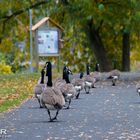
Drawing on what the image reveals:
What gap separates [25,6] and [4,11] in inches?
49.2

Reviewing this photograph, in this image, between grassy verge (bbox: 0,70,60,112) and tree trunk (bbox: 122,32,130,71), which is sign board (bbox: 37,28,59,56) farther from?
grassy verge (bbox: 0,70,60,112)

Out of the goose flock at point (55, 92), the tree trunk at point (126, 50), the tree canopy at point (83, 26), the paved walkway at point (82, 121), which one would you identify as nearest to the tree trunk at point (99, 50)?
the tree canopy at point (83, 26)

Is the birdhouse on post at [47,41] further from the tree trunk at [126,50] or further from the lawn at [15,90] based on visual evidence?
the lawn at [15,90]

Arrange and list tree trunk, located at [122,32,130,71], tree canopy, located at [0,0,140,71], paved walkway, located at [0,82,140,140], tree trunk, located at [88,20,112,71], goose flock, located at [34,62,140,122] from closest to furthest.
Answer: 1. paved walkway, located at [0,82,140,140]
2. goose flock, located at [34,62,140,122]
3. tree canopy, located at [0,0,140,71]
4. tree trunk, located at [88,20,112,71]
5. tree trunk, located at [122,32,130,71]

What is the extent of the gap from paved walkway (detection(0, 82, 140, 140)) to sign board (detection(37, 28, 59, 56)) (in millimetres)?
17039

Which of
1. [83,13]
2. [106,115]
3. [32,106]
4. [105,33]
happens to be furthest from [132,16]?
[106,115]

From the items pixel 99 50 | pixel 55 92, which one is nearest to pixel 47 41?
pixel 99 50

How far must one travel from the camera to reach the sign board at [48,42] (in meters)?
39.8

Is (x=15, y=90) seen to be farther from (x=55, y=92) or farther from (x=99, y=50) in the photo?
(x=99, y=50)

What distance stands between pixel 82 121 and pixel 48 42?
960 inches

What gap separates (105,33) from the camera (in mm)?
43781

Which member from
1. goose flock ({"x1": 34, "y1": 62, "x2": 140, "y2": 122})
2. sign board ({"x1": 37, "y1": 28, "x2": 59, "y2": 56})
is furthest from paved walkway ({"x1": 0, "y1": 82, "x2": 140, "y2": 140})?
sign board ({"x1": 37, "y1": 28, "x2": 59, "y2": 56})

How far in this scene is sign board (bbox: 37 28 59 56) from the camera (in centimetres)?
3984

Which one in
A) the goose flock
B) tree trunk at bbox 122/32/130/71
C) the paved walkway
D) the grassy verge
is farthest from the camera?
tree trunk at bbox 122/32/130/71
